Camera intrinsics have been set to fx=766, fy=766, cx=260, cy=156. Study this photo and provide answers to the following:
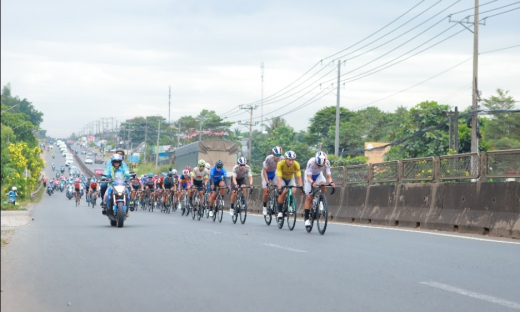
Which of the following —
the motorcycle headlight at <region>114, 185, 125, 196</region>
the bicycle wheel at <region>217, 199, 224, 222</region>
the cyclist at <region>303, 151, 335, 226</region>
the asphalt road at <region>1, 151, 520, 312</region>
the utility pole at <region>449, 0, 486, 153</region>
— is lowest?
the asphalt road at <region>1, 151, 520, 312</region>

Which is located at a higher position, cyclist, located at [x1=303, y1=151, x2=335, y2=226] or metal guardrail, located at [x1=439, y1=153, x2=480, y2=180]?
metal guardrail, located at [x1=439, y1=153, x2=480, y2=180]

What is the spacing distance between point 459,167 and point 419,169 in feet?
6.59

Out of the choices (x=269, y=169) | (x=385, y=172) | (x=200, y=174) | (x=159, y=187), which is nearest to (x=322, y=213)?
(x=269, y=169)

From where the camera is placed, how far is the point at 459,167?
54.8 feet

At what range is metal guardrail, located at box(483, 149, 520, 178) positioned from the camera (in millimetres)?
14805

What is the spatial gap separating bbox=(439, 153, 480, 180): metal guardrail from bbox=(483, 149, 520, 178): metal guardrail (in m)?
0.30

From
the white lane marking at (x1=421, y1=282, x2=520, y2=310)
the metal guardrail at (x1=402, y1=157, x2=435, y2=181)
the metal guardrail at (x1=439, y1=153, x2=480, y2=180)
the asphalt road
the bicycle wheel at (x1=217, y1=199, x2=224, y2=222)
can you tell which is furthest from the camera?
the bicycle wheel at (x1=217, y1=199, x2=224, y2=222)

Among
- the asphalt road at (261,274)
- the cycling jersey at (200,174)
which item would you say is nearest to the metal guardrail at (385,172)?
the cycling jersey at (200,174)

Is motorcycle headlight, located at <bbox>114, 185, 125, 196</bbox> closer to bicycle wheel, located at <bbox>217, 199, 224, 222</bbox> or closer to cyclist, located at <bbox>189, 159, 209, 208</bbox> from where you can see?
bicycle wheel, located at <bbox>217, 199, 224, 222</bbox>

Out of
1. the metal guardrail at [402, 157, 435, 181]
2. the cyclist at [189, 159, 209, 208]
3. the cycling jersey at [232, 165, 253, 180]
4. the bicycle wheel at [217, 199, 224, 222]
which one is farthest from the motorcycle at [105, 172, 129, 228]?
the metal guardrail at [402, 157, 435, 181]

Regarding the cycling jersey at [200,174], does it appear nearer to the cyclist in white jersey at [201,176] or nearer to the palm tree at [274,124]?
the cyclist in white jersey at [201,176]

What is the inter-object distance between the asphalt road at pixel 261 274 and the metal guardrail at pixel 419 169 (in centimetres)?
462

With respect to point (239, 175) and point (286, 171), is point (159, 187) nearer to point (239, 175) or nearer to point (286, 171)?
point (239, 175)

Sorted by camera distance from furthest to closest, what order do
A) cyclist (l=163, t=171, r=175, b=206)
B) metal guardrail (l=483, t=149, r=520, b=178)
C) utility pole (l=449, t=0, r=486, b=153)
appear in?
1. utility pole (l=449, t=0, r=486, b=153)
2. cyclist (l=163, t=171, r=175, b=206)
3. metal guardrail (l=483, t=149, r=520, b=178)
